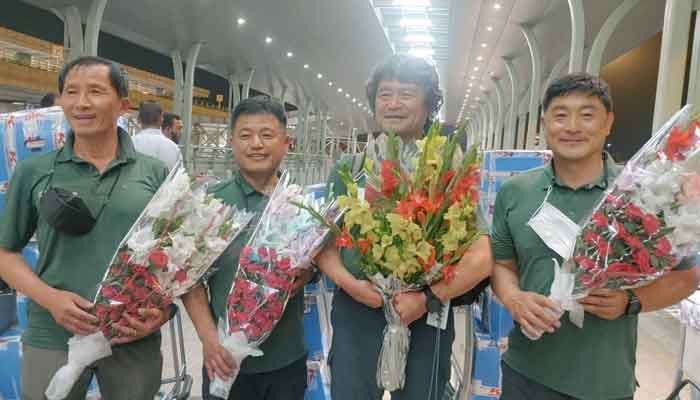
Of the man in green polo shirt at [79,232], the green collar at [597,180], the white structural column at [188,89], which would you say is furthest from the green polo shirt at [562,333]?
the white structural column at [188,89]

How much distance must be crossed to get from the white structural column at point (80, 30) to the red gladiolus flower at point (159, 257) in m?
8.56

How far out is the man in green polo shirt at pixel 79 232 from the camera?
5.18 ft

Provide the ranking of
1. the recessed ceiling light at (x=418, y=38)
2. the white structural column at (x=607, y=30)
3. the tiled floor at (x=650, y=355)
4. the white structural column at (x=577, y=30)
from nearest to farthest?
the tiled floor at (x=650, y=355)
the white structural column at (x=607, y=30)
the white structural column at (x=577, y=30)
the recessed ceiling light at (x=418, y=38)

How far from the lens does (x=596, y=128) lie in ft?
4.95

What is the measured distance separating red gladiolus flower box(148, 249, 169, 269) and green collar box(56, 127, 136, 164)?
0.39 meters

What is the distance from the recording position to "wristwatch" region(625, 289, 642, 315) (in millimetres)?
1413

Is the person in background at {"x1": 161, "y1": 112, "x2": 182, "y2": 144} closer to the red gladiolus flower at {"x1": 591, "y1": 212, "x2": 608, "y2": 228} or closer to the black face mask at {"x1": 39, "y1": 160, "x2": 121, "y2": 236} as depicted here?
the black face mask at {"x1": 39, "y1": 160, "x2": 121, "y2": 236}

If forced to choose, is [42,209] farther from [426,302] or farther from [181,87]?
[181,87]

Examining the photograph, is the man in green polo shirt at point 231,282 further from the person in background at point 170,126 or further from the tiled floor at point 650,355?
the person in background at point 170,126

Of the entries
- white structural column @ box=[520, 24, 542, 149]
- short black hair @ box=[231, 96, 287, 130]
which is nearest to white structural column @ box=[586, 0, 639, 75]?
white structural column @ box=[520, 24, 542, 149]

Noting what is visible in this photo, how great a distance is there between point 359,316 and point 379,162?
0.50 metres

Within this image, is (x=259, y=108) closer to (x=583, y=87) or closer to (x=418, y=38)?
(x=583, y=87)

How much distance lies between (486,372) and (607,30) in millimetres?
7669

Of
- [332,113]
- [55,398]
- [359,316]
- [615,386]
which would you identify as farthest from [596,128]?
[332,113]
